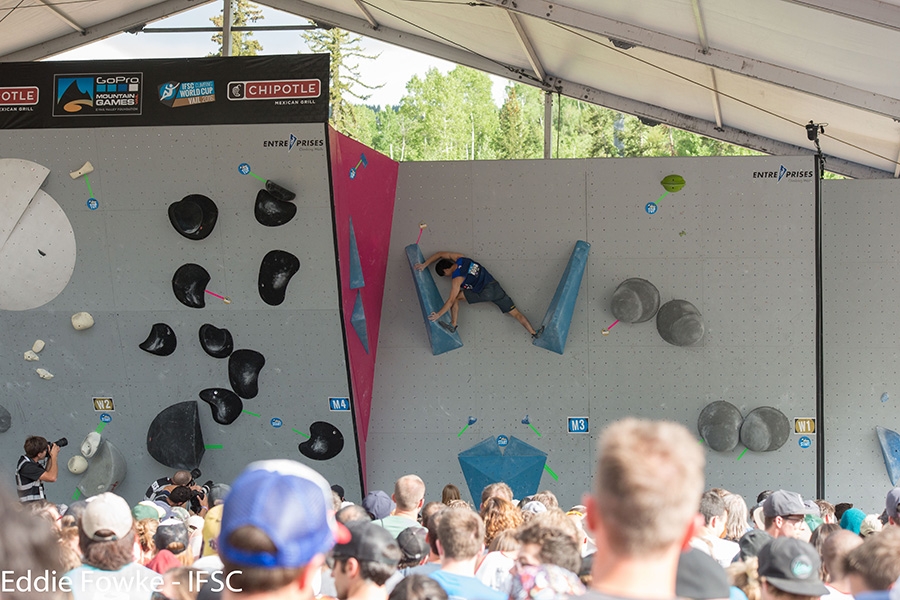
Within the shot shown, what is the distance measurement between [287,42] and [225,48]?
Answer: 141ft

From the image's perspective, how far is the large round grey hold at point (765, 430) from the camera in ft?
28.9

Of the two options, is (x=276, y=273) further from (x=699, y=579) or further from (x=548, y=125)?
(x=699, y=579)

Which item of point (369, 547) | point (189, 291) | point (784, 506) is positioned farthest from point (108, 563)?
point (189, 291)

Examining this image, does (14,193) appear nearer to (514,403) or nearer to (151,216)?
(151,216)

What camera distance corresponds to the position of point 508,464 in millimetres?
9109

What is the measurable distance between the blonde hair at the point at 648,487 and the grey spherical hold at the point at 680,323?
7544 mm

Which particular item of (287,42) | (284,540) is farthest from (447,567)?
(287,42)

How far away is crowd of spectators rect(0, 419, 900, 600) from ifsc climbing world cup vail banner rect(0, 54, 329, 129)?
377cm

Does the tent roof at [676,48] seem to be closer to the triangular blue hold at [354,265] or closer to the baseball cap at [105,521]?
the triangular blue hold at [354,265]

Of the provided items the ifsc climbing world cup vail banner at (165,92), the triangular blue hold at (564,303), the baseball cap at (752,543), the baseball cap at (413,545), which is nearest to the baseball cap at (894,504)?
the baseball cap at (752,543)

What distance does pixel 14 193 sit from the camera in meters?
8.15

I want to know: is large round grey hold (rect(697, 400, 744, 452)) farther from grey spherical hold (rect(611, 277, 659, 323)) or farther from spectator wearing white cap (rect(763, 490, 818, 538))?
spectator wearing white cap (rect(763, 490, 818, 538))

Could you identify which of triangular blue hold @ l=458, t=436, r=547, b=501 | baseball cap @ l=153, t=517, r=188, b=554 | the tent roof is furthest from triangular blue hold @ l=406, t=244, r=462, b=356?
baseball cap @ l=153, t=517, r=188, b=554

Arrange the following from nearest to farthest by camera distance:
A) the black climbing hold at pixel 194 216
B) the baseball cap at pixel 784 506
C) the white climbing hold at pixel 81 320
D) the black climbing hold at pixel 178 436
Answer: the baseball cap at pixel 784 506 < the black climbing hold at pixel 194 216 < the white climbing hold at pixel 81 320 < the black climbing hold at pixel 178 436
